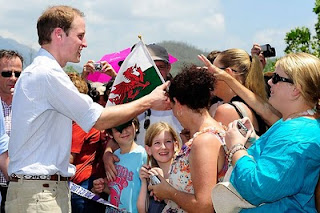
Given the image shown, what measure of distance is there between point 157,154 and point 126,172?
46cm

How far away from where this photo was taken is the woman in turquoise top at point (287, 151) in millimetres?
2703

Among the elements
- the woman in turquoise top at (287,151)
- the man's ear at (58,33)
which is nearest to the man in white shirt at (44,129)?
the man's ear at (58,33)

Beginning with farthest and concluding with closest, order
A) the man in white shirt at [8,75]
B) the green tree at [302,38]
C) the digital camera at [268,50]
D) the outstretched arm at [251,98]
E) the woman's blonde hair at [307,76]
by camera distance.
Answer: the green tree at [302,38] → the man in white shirt at [8,75] → the digital camera at [268,50] → the outstretched arm at [251,98] → the woman's blonde hair at [307,76]

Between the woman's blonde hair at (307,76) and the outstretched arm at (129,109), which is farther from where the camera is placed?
the outstretched arm at (129,109)

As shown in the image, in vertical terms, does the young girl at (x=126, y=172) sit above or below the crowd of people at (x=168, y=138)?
below

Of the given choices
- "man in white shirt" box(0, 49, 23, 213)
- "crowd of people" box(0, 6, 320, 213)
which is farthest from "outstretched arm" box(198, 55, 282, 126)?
"man in white shirt" box(0, 49, 23, 213)

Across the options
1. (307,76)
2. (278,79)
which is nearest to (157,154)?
(278,79)

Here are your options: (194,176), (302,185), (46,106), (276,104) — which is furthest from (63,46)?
(302,185)

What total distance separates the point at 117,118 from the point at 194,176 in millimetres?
727

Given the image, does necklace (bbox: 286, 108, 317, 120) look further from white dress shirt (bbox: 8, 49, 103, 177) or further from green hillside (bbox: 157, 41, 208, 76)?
green hillside (bbox: 157, 41, 208, 76)

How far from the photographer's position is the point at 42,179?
11.7 feet

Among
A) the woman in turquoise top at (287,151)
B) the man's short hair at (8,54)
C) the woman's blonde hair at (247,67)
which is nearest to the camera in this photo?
the woman in turquoise top at (287,151)

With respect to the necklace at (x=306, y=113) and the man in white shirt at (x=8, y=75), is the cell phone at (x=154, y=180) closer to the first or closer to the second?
the necklace at (x=306, y=113)

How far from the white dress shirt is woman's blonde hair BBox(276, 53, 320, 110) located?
4.67 feet
